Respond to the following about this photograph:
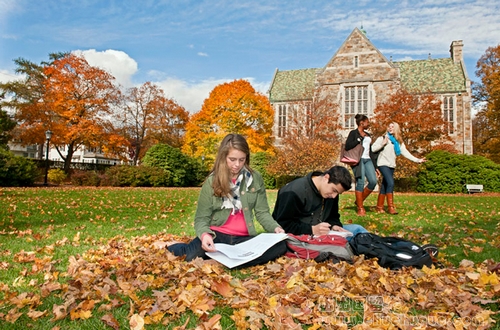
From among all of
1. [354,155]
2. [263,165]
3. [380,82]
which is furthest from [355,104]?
[354,155]

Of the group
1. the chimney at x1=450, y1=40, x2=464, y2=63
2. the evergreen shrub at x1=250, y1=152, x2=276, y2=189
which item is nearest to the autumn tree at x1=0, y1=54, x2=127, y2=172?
the evergreen shrub at x1=250, y1=152, x2=276, y2=189

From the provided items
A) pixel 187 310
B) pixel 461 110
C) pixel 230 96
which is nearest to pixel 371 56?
pixel 461 110

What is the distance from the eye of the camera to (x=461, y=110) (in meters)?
28.9

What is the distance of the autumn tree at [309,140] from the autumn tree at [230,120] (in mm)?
1920

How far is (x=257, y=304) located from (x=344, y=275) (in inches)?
38.2

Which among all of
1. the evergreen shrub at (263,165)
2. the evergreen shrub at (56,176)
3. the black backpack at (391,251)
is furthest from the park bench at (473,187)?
the evergreen shrub at (56,176)

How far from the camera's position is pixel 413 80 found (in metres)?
30.8

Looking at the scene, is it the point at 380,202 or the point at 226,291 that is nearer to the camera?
the point at 226,291

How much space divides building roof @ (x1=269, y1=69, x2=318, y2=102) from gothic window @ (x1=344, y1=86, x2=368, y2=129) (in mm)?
3438

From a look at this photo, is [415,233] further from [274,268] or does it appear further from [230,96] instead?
[230,96]

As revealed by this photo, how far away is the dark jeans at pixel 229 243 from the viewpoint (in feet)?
10.5

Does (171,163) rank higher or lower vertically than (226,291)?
higher

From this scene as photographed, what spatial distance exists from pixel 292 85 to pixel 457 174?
59.3ft

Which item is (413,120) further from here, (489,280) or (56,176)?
(489,280)
